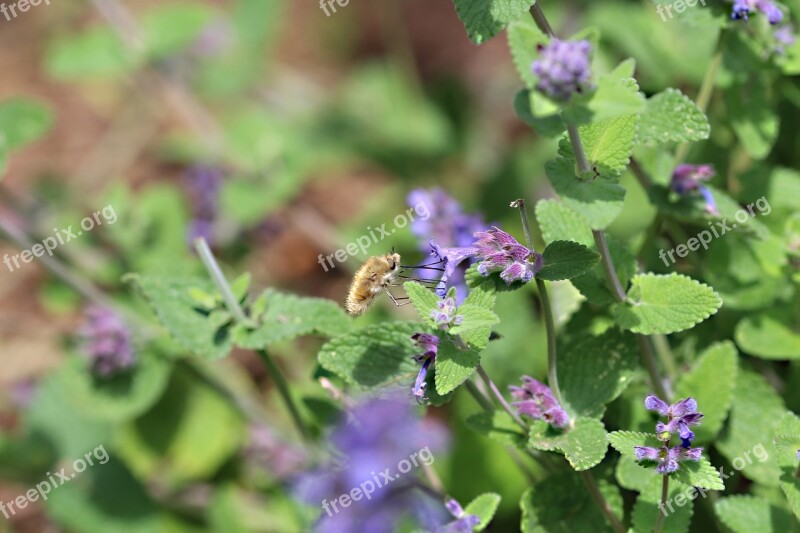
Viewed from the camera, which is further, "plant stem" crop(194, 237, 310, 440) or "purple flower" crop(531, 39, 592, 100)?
"plant stem" crop(194, 237, 310, 440)


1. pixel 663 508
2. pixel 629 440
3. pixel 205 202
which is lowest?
pixel 663 508

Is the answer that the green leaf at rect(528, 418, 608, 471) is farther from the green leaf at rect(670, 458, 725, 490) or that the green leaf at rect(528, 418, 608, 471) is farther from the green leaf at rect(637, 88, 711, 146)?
the green leaf at rect(637, 88, 711, 146)

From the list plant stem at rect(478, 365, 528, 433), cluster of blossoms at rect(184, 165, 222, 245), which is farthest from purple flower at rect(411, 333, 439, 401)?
cluster of blossoms at rect(184, 165, 222, 245)

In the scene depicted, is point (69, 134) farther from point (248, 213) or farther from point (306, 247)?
point (248, 213)

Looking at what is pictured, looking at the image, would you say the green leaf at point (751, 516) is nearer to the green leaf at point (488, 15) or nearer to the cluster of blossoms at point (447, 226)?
the cluster of blossoms at point (447, 226)

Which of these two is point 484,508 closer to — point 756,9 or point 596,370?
point 596,370

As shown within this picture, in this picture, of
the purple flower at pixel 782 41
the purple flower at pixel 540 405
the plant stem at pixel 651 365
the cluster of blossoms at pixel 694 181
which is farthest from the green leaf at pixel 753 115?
the purple flower at pixel 540 405

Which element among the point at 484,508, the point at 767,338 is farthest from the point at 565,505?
the point at 767,338
